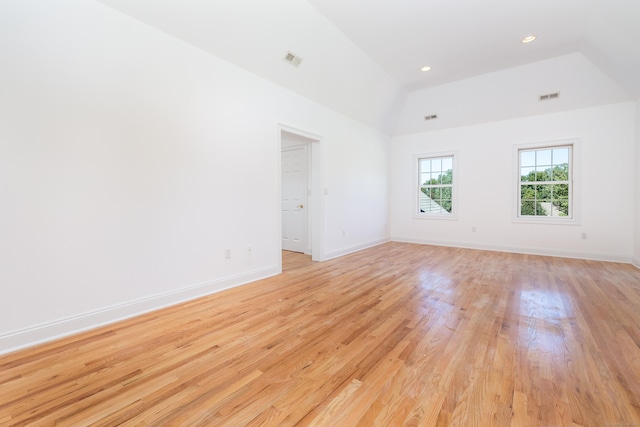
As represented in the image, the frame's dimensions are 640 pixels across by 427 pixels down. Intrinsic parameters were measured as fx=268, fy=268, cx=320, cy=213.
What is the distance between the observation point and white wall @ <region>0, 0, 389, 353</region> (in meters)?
1.89

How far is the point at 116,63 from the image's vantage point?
229 cm

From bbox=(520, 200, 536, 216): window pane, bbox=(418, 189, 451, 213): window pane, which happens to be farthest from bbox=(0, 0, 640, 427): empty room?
bbox=(418, 189, 451, 213): window pane

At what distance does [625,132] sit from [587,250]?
2102 mm

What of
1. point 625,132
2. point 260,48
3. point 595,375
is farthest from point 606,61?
point 260,48

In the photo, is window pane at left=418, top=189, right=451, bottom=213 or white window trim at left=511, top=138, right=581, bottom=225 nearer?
white window trim at left=511, top=138, right=581, bottom=225

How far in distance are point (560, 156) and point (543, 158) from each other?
0.25 m

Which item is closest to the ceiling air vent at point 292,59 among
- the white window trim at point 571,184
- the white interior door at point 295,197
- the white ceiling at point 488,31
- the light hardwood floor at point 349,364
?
the white ceiling at point 488,31

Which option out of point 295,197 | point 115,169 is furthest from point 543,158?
point 115,169

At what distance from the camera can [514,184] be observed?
548 cm

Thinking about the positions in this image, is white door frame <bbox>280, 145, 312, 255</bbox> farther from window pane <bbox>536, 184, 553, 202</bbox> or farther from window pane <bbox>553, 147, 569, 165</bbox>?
window pane <bbox>553, 147, 569, 165</bbox>

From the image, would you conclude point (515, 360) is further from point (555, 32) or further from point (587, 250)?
point (587, 250)

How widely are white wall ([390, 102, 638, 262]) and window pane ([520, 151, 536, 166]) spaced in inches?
8.6

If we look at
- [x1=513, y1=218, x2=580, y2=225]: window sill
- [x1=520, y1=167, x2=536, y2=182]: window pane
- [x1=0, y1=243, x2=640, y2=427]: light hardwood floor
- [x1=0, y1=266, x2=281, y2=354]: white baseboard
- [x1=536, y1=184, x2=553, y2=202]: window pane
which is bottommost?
→ [x1=0, y1=243, x2=640, y2=427]: light hardwood floor

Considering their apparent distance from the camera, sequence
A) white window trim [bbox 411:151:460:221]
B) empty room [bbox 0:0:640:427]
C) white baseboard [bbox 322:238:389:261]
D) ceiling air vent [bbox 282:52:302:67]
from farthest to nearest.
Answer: white window trim [bbox 411:151:460:221]
white baseboard [bbox 322:238:389:261]
ceiling air vent [bbox 282:52:302:67]
empty room [bbox 0:0:640:427]
